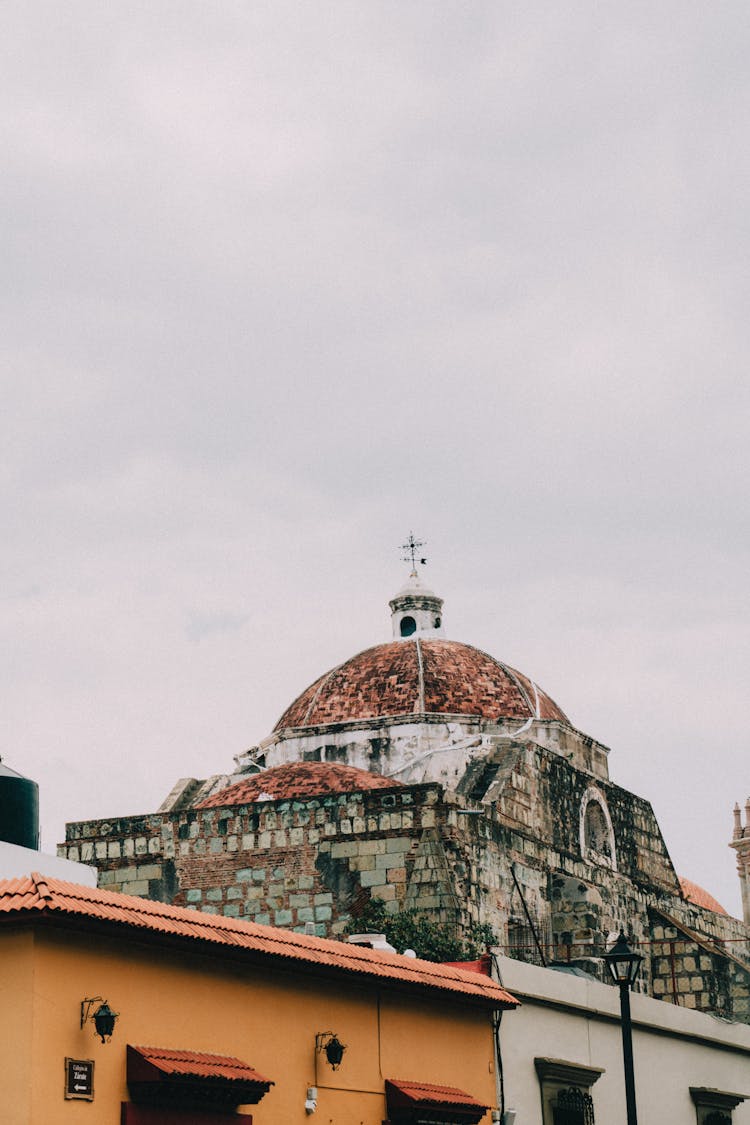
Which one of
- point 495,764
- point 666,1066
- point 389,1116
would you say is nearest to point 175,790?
point 495,764

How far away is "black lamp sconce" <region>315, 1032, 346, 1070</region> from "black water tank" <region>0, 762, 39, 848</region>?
10.6 feet

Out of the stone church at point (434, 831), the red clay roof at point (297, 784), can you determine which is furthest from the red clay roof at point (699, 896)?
the red clay roof at point (297, 784)

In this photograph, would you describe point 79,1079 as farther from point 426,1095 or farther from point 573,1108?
point 573,1108

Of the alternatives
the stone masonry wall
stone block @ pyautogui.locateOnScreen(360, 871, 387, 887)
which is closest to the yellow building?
the stone masonry wall

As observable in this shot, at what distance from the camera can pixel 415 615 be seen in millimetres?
37781

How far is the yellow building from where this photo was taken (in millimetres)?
10523

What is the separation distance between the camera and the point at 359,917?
2453cm

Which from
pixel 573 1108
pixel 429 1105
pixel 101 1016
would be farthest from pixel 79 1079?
pixel 573 1108

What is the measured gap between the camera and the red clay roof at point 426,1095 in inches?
547

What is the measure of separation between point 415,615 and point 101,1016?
1075 inches

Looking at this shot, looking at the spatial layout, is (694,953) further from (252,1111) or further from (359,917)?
(252,1111)

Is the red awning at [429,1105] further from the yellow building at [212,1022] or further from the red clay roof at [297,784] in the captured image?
the red clay roof at [297,784]

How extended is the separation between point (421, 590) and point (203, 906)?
13497mm

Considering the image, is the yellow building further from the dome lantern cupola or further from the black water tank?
the dome lantern cupola
